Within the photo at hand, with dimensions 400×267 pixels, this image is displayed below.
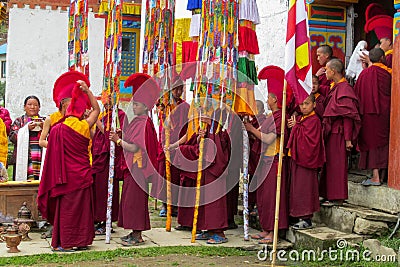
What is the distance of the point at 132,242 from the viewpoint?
6555 mm

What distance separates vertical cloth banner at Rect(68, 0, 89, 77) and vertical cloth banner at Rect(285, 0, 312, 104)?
281cm

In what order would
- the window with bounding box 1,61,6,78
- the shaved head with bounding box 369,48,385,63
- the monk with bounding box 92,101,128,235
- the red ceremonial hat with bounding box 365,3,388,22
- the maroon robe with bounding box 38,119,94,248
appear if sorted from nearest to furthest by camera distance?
the maroon robe with bounding box 38,119,94,248
the shaved head with bounding box 369,48,385,63
the monk with bounding box 92,101,128,235
the red ceremonial hat with bounding box 365,3,388,22
the window with bounding box 1,61,6,78

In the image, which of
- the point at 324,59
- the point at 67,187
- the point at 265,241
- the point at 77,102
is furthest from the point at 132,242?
the point at 324,59

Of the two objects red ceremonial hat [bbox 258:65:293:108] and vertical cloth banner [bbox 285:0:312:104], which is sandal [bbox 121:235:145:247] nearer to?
red ceremonial hat [bbox 258:65:293:108]

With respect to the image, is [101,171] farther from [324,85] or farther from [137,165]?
[324,85]

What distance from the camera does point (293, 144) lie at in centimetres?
646

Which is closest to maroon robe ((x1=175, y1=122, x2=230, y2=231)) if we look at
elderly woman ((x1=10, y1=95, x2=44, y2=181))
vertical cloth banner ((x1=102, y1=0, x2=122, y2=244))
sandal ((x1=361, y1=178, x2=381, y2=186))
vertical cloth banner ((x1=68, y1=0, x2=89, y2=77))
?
vertical cloth banner ((x1=102, y1=0, x2=122, y2=244))

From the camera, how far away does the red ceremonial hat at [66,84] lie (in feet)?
21.2

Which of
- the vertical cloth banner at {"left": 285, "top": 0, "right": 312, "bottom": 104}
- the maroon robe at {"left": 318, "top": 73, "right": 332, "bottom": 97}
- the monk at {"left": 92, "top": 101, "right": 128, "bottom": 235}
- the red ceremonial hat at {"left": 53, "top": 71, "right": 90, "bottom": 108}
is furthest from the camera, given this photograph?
the maroon robe at {"left": 318, "top": 73, "right": 332, "bottom": 97}

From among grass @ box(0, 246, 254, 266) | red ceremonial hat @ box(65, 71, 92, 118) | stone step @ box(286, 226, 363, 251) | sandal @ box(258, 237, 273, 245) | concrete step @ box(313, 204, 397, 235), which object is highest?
red ceremonial hat @ box(65, 71, 92, 118)

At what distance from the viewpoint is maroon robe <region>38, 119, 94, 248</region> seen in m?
6.12

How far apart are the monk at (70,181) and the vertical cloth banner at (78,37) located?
44.9 inches

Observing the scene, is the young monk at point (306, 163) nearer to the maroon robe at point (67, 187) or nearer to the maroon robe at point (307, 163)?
the maroon robe at point (307, 163)

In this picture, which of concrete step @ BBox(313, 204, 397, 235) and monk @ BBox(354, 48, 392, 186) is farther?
monk @ BBox(354, 48, 392, 186)
